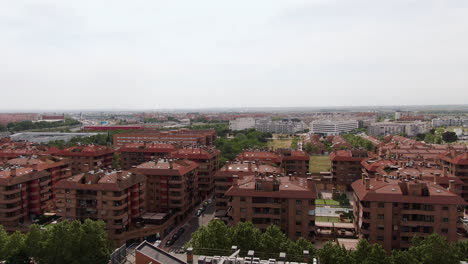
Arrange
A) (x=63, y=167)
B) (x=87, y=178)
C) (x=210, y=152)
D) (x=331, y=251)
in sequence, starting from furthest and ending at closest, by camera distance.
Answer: (x=210, y=152) → (x=63, y=167) → (x=87, y=178) → (x=331, y=251)

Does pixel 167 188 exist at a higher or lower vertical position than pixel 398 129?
lower

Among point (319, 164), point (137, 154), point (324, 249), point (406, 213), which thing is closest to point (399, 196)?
point (406, 213)

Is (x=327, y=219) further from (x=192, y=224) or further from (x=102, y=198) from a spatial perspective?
(x=102, y=198)

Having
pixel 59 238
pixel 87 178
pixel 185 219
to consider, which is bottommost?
pixel 185 219

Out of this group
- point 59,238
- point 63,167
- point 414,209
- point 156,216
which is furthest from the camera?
point 63,167

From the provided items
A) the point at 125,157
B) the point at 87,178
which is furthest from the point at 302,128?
the point at 87,178

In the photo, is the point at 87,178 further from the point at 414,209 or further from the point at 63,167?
Result: the point at 414,209
